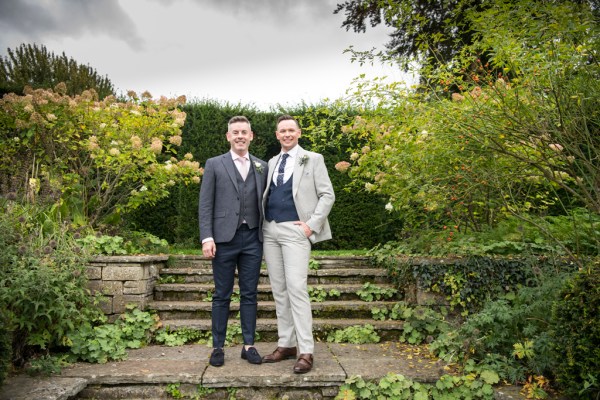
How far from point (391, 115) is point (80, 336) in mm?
3721

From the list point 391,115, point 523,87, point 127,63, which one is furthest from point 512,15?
point 127,63

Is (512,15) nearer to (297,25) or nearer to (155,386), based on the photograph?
(155,386)

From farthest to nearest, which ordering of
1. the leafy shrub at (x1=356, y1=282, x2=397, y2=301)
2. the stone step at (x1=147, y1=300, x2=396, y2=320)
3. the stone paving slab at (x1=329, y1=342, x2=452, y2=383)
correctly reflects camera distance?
the leafy shrub at (x1=356, y1=282, x2=397, y2=301)
the stone step at (x1=147, y1=300, x2=396, y2=320)
the stone paving slab at (x1=329, y1=342, x2=452, y2=383)

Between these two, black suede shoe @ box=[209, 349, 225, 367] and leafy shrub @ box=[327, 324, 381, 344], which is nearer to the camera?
black suede shoe @ box=[209, 349, 225, 367]

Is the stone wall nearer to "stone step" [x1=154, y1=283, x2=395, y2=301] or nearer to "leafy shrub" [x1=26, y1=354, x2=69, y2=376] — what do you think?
"stone step" [x1=154, y1=283, x2=395, y2=301]

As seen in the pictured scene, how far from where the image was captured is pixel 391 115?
16.8 feet

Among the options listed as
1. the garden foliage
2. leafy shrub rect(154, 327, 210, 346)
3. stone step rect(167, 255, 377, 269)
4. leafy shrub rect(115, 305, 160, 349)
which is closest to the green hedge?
the garden foliage

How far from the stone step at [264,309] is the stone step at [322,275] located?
438mm

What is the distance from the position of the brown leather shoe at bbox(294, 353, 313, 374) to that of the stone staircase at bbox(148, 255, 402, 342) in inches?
40.0

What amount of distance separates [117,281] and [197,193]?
11.7ft

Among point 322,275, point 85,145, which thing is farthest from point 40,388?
point 85,145

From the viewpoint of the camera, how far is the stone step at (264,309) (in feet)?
14.8

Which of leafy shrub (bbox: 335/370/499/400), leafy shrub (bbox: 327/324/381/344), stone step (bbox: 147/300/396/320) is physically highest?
stone step (bbox: 147/300/396/320)

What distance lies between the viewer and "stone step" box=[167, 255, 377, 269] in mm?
5371
